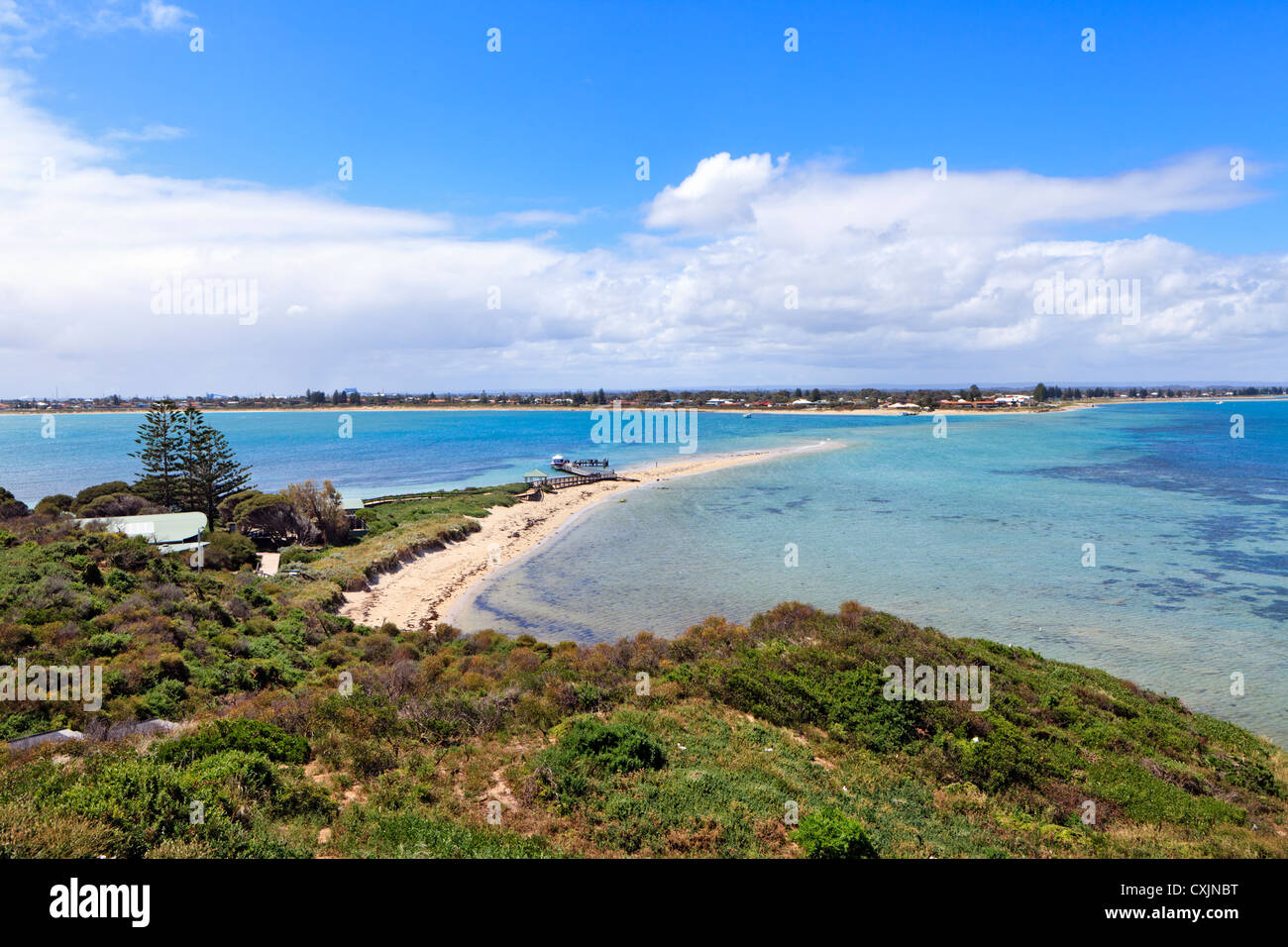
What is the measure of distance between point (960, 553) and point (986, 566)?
2548 mm

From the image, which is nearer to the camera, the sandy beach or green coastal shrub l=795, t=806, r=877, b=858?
green coastal shrub l=795, t=806, r=877, b=858

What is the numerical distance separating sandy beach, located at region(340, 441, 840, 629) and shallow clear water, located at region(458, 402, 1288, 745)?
1.53m

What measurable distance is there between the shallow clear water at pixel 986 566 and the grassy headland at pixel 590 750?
528 centimetres

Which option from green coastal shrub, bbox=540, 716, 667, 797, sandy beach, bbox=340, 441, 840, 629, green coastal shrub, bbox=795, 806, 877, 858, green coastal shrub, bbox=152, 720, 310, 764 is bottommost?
sandy beach, bbox=340, 441, 840, 629

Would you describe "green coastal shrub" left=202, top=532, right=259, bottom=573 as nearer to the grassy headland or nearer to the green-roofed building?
the green-roofed building

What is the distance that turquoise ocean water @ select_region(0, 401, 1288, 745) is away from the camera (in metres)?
21.0

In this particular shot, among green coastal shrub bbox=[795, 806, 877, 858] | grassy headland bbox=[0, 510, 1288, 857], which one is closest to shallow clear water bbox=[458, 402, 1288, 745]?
grassy headland bbox=[0, 510, 1288, 857]

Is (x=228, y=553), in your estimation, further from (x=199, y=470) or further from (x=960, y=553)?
(x=960, y=553)

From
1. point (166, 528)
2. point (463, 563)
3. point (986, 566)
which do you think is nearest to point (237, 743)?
point (463, 563)

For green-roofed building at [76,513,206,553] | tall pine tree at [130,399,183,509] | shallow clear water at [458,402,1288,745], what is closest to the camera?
shallow clear water at [458,402,1288,745]

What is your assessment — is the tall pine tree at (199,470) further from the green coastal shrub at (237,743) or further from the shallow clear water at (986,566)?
the green coastal shrub at (237,743)

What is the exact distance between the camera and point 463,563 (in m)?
32.5

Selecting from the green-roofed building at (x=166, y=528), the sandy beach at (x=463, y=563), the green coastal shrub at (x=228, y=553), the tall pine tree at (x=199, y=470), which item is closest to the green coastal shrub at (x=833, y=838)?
the sandy beach at (x=463, y=563)
